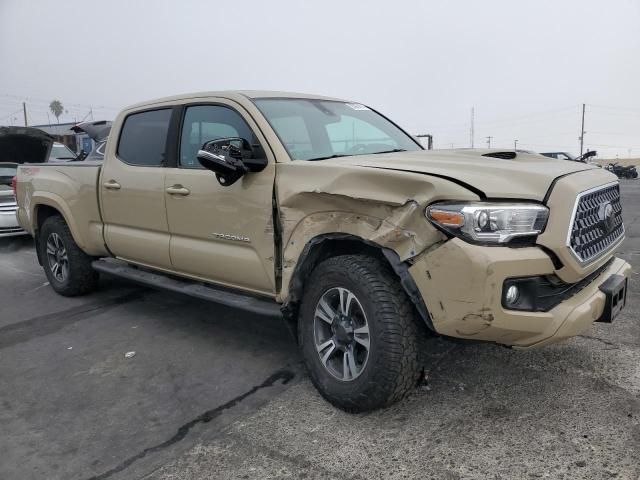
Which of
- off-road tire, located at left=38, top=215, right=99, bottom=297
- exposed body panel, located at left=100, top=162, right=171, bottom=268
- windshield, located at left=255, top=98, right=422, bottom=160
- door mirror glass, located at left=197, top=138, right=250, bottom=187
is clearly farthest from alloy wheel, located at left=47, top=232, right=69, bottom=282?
windshield, located at left=255, top=98, right=422, bottom=160

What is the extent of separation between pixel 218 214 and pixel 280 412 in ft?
4.62

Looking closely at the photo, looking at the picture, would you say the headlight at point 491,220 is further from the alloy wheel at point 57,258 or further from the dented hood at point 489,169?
the alloy wheel at point 57,258

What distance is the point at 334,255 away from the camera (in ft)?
10.6

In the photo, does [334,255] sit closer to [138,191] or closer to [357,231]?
[357,231]

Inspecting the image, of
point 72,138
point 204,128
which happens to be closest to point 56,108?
point 72,138

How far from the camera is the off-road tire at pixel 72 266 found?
217 inches

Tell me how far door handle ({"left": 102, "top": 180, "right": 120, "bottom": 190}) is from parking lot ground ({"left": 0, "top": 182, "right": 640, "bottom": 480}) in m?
1.26

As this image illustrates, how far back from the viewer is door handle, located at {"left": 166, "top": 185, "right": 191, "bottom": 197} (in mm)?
4023

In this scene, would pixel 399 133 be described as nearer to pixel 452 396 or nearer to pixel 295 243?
pixel 295 243

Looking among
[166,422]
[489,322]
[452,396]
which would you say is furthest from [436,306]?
[166,422]

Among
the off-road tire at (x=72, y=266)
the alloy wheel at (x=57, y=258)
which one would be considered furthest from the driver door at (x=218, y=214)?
the alloy wheel at (x=57, y=258)

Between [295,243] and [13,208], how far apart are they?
7402 millimetres

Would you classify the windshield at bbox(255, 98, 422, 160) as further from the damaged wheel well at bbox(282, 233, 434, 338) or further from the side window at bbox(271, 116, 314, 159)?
the damaged wheel well at bbox(282, 233, 434, 338)

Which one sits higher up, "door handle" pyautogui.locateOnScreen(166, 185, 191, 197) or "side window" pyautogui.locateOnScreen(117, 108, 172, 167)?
"side window" pyautogui.locateOnScreen(117, 108, 172, 167)
